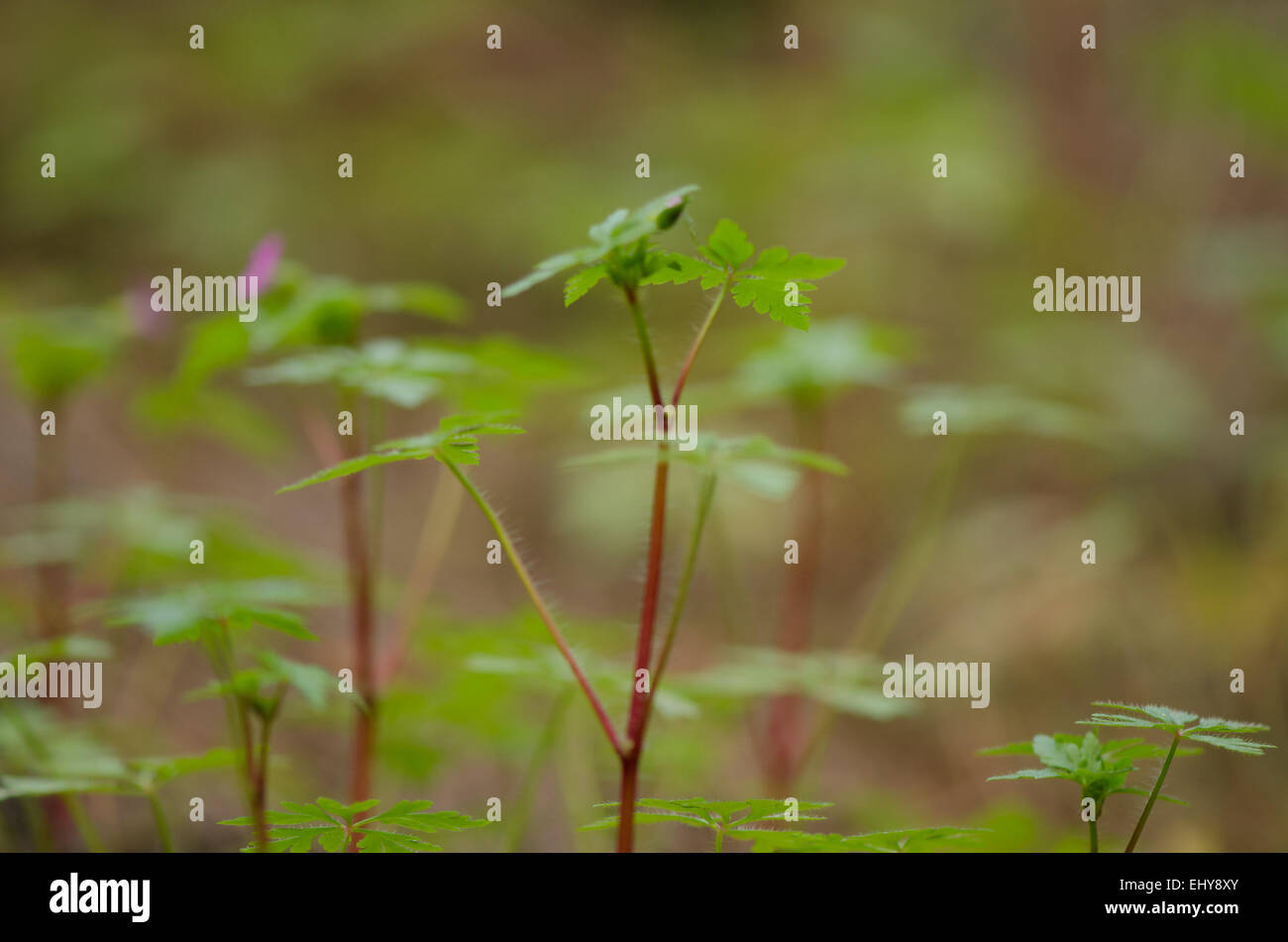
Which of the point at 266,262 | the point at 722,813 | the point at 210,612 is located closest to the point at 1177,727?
the point at 722,813

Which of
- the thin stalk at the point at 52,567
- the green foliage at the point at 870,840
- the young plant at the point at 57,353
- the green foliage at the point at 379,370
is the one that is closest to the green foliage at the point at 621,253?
the green foliage at the point at 379,370

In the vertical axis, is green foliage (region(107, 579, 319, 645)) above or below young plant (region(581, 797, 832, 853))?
above

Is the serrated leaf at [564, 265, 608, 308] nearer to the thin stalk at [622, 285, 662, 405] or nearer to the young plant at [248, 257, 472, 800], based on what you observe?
the thin stalk at [622, 285, 662, 405]

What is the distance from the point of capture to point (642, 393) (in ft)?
6.19

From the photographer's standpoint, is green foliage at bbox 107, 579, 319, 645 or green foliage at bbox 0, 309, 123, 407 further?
green foliage at bbox 0, 309, 123, 407

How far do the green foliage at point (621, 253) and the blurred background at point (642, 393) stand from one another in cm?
19

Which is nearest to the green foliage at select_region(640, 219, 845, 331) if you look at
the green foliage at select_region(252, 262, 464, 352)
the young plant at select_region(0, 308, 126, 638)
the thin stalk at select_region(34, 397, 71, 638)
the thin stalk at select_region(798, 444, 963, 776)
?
the green foliage at select_region(252, 262, 464, 352)

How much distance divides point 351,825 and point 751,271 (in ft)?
2.34

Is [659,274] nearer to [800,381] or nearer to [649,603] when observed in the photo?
[649,603]

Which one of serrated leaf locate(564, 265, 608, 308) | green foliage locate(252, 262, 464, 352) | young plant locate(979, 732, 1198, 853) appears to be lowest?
young plant locate(979, 732, 1198, 853)

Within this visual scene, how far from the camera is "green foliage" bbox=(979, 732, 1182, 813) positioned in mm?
995

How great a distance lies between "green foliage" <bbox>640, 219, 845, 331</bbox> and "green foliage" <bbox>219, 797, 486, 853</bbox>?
0.59 metres

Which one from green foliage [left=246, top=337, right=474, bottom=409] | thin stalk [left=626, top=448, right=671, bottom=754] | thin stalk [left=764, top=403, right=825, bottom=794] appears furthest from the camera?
thin stalk [left=764, top=403, right=825, bottom=794]
